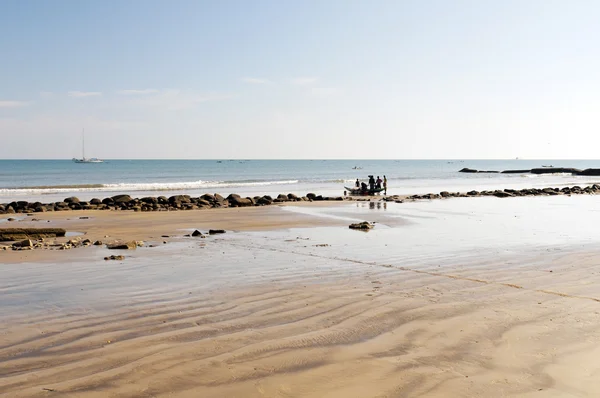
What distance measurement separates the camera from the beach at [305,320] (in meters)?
5.03

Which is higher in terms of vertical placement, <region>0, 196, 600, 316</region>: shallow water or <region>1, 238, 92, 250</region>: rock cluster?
<region>1, 238, 92, 250</region>: rock cluster

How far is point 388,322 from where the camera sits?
6.95 metres

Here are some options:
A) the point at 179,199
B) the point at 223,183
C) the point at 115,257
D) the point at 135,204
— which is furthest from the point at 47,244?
the point at 223,183

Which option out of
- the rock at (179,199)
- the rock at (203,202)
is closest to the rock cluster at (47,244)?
the rock at (203,202)

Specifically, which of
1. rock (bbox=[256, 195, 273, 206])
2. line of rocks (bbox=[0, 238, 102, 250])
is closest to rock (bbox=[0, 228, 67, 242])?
line of rocks (bbox=[0, 238, 102, 250])

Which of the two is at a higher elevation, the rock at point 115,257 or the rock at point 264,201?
the rock at point 264,201

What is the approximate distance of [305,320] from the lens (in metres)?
7.05

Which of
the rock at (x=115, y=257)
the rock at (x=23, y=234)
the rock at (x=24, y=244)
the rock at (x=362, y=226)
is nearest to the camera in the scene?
the rock at (x=115, y=257)

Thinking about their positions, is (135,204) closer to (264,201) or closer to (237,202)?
(237,202)

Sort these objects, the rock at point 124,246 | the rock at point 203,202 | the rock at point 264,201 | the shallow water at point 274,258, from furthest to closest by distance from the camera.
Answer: the rock at point 264,201 < the rock at point 203,202 < the rock at point 124,246 < the shallow water at point 274,258

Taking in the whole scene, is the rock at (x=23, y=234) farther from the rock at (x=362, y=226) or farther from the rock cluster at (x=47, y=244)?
the rock at (x=362, y=226)

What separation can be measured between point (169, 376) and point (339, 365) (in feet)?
5.37

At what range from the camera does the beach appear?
16.5 feet

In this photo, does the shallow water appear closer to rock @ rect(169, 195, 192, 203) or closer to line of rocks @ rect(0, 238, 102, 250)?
line of rocks @ rect(0, 238, 102, 250)
